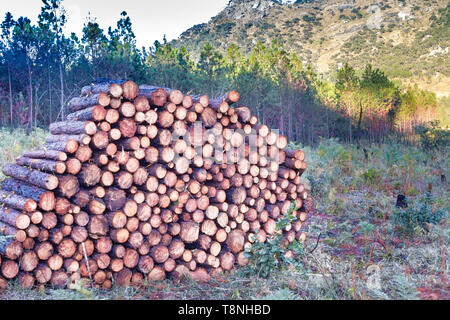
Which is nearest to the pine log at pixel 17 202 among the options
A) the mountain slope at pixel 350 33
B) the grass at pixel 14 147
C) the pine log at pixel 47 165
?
the pine log at pixel 47 165

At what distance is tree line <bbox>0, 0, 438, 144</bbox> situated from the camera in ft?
65.8

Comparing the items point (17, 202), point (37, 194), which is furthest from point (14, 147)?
point (37, 194)

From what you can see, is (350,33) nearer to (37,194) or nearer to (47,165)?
(47,165)

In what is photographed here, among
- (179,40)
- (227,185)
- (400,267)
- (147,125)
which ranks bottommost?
(400,267)

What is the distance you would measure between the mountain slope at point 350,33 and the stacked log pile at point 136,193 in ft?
128

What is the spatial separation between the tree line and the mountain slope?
16.7 metres

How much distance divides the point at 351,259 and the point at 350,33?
198 feet

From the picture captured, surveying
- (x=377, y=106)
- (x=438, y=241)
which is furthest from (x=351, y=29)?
(x=438, y=241)

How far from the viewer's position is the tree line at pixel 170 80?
2006 centimetres

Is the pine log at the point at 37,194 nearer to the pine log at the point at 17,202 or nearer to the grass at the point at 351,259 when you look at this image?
the pine log at the point at 17,202

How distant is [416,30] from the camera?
5184 centimetres

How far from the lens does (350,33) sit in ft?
195

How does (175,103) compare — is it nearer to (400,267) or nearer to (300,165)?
(300,165)
